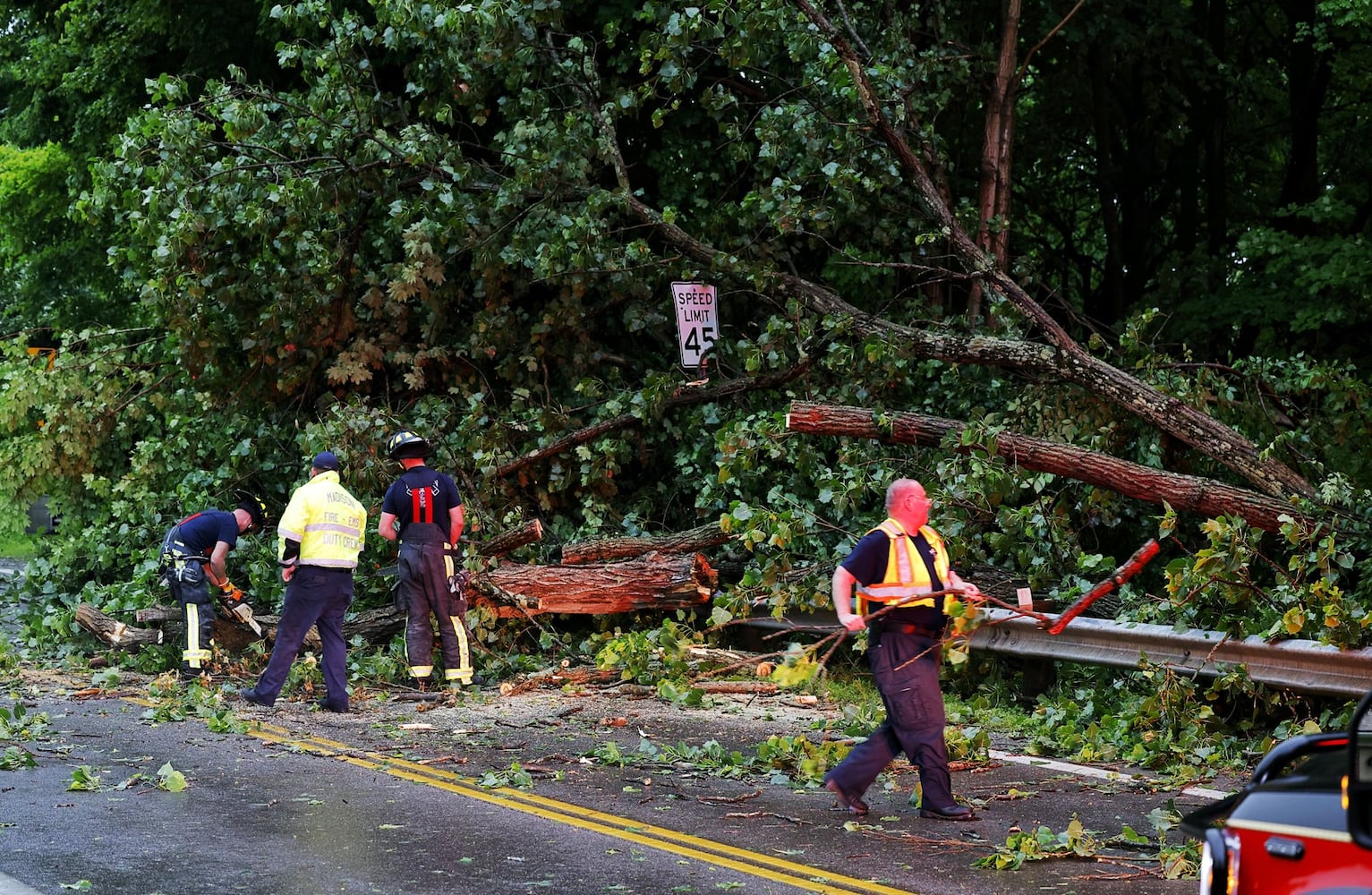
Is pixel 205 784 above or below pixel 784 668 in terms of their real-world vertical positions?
below

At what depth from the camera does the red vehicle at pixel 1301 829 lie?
2.87m

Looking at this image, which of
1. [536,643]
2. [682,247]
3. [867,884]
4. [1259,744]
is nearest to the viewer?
[867,884]

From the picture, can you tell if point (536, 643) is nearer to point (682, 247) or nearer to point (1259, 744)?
point (682, 247)

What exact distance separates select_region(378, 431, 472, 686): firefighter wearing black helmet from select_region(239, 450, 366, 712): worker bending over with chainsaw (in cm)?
57

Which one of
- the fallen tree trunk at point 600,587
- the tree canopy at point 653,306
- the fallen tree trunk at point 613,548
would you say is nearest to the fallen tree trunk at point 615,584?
the fallen tree trunk at point 600,587

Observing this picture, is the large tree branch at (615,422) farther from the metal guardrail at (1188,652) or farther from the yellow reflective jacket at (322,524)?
the metal guardrail at (1188,652)

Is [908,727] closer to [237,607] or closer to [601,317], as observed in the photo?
[237,607]

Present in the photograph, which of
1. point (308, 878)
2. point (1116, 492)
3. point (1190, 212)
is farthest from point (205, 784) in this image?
point (1190, 212)

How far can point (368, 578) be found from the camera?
1262 centimetres

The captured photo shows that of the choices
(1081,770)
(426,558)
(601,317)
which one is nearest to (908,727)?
(1081,770)

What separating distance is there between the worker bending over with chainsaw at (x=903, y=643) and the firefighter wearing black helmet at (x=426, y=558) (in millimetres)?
4669

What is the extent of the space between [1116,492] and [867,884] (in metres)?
5.59

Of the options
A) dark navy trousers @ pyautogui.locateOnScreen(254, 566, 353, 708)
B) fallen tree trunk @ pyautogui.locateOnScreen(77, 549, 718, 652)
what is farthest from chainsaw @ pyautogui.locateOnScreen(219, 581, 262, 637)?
dark navy trousers @ pyautogui.locateOnScreen(254, 566, 353, 708)

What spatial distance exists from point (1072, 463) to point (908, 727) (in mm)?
3947
